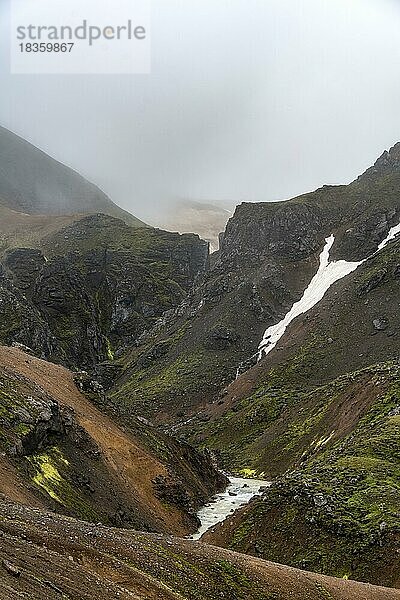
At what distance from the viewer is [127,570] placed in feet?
67.3

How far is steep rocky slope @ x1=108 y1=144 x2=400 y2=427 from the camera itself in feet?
415

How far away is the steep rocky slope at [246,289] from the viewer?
4985 inches

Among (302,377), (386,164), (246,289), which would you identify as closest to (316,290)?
(246,289)

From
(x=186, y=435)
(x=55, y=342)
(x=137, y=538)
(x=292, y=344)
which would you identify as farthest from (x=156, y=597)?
(x=55, y=342)

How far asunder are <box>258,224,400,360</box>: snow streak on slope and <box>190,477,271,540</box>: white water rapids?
59932 millimetres

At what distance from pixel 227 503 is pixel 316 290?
87.6 metres

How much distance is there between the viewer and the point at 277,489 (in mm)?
40062

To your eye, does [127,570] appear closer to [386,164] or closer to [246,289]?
[246,289]

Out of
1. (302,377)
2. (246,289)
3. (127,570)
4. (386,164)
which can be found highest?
(386,164)

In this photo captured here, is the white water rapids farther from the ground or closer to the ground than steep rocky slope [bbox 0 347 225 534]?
closer to the ground

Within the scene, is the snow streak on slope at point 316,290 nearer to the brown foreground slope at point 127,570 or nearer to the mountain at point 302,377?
the mountain at point 302,377

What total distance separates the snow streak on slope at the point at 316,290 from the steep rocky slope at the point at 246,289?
6.48 ft

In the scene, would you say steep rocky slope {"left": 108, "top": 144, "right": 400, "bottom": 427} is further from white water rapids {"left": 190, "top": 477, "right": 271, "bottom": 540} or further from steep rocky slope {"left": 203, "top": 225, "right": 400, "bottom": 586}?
white water rapids {"left": 190, "top": 477, "right": 271, "bottom": 540}

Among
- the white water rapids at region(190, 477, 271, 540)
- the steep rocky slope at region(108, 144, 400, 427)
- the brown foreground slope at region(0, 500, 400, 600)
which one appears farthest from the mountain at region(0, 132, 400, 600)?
the white water rapids at region(190, 477, 271, 540)
